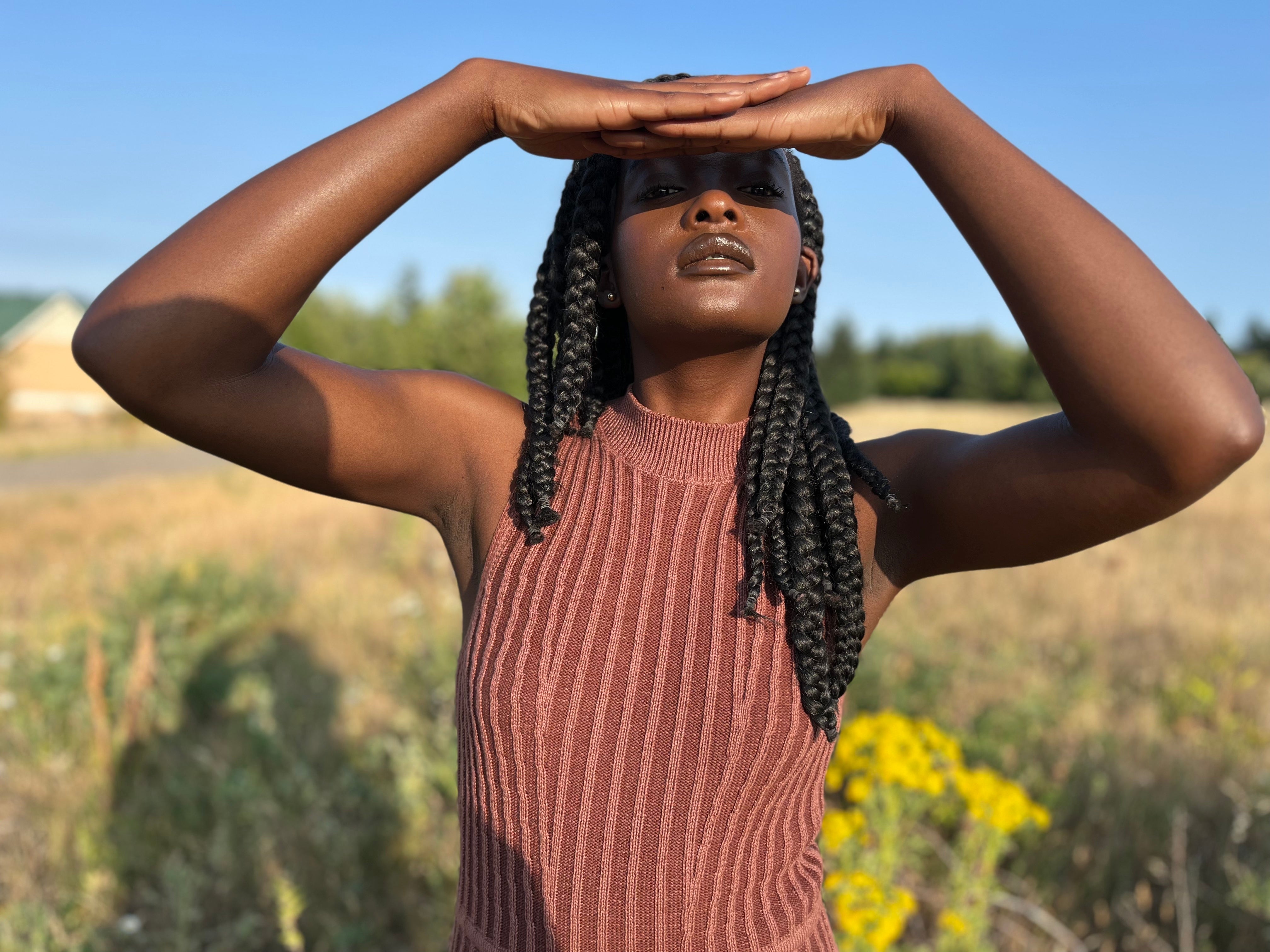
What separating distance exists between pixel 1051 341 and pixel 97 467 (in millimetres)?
20025

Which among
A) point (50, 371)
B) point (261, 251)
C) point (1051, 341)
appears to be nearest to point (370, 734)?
point (261, 251)

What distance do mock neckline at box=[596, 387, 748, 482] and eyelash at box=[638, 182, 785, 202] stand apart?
1.22 feet

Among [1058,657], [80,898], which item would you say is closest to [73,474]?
[80,898]

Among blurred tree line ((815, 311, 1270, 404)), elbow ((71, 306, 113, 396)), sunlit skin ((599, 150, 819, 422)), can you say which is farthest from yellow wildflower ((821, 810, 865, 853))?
blurred tree line ((815, 311, 1270, 404))

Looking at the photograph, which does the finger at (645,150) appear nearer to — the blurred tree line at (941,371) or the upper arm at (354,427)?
the upper arm at (354,427)

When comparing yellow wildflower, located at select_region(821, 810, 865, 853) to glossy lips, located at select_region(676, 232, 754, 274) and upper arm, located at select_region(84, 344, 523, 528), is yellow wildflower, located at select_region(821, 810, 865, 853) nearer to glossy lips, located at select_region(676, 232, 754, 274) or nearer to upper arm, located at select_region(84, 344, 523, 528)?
upper arm, located at select_region(84, 344, 523, 528)

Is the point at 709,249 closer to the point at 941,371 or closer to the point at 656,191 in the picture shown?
the point at 656,191

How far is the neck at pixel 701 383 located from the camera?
5.42 ft

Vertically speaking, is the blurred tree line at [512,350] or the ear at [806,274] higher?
the blurred tree line at [512,350]

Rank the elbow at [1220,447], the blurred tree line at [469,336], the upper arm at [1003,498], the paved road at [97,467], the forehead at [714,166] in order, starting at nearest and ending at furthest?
the elbow at [1220,447] → the upper arm at [1003,498] → the forehead at [714,166] → the blurred tree line at [469,336] → the paved road at [97,467]

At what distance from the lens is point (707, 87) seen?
133 centimetres

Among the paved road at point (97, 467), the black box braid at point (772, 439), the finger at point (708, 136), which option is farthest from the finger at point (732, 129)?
the paved road at point (97, 467)

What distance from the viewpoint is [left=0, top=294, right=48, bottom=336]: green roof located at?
125 feet

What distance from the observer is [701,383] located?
1676 mm
